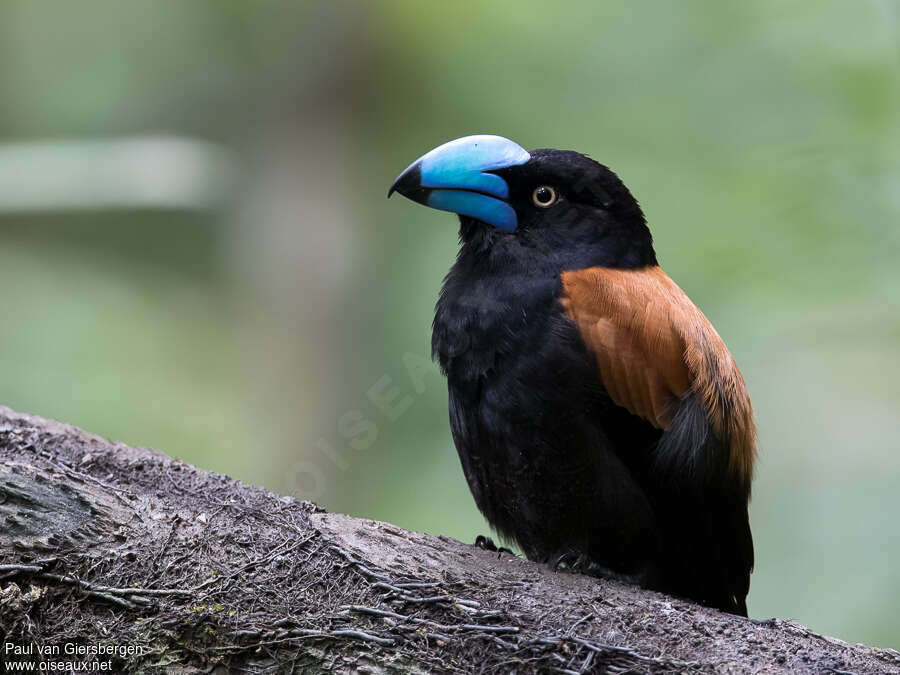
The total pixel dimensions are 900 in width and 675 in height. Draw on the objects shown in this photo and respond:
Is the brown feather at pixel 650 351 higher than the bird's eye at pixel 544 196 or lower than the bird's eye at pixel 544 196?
lower

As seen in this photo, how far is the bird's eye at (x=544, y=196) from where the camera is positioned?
123 inches

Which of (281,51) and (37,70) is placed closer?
(281,51)

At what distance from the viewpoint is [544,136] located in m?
7.29

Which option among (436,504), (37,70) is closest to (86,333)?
(37,70)

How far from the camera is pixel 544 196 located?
3.14 meters

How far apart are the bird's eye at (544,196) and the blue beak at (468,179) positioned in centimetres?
10

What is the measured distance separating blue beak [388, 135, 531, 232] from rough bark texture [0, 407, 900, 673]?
1.21 meters

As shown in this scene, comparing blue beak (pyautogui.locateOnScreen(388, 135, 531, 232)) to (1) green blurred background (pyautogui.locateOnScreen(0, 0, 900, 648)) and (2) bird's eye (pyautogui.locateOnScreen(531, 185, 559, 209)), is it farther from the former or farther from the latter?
(1) green blurred background (pyautogui.locateOnScreen(0, 0, 900, 648))

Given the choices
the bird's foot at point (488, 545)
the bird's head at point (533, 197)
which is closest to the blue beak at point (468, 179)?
the bird's head at point (533, 197)

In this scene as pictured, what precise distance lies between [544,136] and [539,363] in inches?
191

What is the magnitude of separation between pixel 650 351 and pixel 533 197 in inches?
28.6

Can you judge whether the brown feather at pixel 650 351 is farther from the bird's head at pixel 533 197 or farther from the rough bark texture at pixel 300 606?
the rough bark texture at pixel 300 606

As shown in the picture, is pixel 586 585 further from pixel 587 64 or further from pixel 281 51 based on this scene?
pixel 281 51

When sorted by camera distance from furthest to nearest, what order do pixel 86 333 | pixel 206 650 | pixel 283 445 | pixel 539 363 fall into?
pixel 86 333 < pixel 283 445 < pixel 539 363 < pixel 206 650
